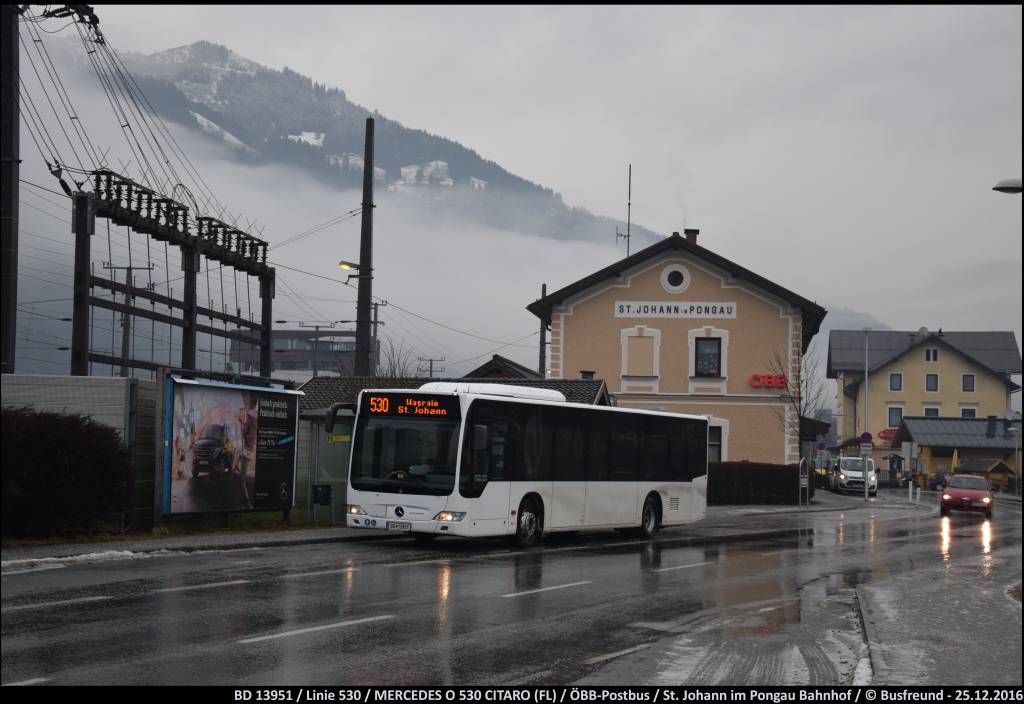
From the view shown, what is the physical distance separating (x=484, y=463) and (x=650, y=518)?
6695mm

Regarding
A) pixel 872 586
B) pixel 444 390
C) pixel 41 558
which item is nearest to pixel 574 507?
pixel 444 390

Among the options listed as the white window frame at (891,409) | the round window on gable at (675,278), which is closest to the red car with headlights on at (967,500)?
the round window on gable at (675,278)

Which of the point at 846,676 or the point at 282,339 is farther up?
the point at 282,339

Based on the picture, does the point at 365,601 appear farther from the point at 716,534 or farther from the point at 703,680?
the point at 716,534

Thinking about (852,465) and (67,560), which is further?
(852,465)

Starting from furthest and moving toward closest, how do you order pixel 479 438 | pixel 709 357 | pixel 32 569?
pixel 709 357
pixel 479 438
pixel 32 569

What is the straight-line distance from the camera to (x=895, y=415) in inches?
4035

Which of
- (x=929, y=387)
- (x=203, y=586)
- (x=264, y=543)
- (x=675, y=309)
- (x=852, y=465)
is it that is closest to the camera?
(x=203, y=586)

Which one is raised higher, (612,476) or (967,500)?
(612,476)

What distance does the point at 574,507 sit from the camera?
24.0 m

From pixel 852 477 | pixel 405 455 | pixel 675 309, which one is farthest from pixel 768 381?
pixel 405 455

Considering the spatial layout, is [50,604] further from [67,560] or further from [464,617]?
[67,560]

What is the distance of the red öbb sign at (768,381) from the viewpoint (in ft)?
163

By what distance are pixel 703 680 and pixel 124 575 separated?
27.6 feet
